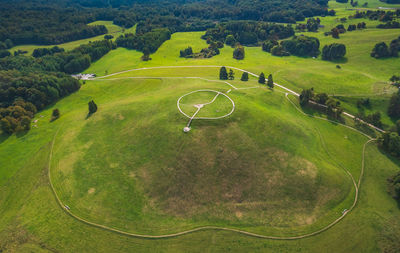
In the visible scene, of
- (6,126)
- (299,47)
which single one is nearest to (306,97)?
(299,47)

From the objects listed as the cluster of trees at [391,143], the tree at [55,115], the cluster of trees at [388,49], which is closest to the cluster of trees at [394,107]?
the cluster of trees at [391,143]

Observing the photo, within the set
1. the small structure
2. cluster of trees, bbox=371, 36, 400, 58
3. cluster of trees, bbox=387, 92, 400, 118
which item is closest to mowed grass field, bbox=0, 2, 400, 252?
cluster of trees, bbox=387, 92, 400, 118

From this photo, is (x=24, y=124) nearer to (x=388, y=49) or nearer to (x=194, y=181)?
(x=194, y=181)


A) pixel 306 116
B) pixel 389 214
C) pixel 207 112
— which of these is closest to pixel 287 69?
pixel 306 116

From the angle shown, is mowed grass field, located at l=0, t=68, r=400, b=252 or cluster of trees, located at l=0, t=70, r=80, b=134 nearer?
mowed grass field, located at l=0, t=68, r=400, b=252

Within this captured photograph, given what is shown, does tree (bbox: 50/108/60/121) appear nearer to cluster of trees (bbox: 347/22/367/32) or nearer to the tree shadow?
the tree shadow

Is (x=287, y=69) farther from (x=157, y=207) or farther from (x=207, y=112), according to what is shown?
(x=157, y=207)
